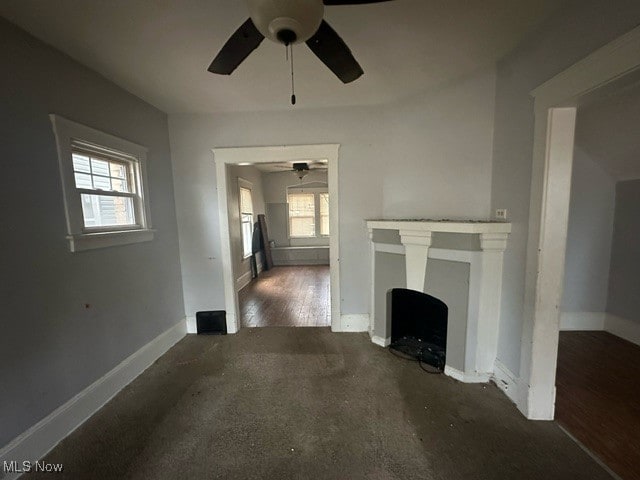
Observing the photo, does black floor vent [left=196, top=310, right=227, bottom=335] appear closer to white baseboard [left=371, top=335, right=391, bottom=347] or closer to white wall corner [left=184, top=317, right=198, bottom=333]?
white wall corner [left=184, top=317, right=198, bottom=333]

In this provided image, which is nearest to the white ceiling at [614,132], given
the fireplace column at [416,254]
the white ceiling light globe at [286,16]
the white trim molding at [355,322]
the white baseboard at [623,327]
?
the fireplace column at [416,254]

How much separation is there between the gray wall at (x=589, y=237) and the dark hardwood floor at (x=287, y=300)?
275cm

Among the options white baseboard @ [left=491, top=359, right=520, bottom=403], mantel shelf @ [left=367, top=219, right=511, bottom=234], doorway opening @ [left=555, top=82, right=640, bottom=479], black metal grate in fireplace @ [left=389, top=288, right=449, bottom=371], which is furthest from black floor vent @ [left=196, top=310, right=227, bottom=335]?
doorway opening @ [left=555, top=82, right=640, bottom=479]

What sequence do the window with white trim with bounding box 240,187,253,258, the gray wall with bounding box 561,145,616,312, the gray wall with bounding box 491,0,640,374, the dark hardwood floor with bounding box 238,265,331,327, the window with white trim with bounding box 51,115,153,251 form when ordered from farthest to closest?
the window with white trim with bounding box 240,187,253,258, the dark hardwood floor with bounding box 238,265,331,327, the gray wall with bounding box 561,145,616,312, the window with white trim with bounding box 51,115,153,251, the gray wall with bounding box 491,0,640,374

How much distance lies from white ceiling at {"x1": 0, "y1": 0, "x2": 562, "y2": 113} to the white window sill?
1.25m

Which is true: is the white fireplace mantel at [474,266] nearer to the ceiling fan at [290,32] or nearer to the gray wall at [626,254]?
the ceiling fan at [290,32]

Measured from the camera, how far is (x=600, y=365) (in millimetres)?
2279

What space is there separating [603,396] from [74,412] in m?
3.71

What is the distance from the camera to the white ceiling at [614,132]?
1820 mm

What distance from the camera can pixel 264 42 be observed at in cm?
171

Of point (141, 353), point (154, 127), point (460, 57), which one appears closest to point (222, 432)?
point (141, 353)

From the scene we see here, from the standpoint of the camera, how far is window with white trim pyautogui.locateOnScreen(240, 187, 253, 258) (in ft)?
17.8

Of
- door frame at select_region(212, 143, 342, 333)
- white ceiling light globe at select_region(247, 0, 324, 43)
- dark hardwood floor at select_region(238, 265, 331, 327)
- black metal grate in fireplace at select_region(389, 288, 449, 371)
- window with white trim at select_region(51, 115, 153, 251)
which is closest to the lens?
white ceiling light globe at select_region(247, 0, 324, 43)

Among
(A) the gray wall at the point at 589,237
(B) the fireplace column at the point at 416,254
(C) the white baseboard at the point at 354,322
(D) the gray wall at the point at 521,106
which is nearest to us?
(D) the gray wall at the point at 521,106
